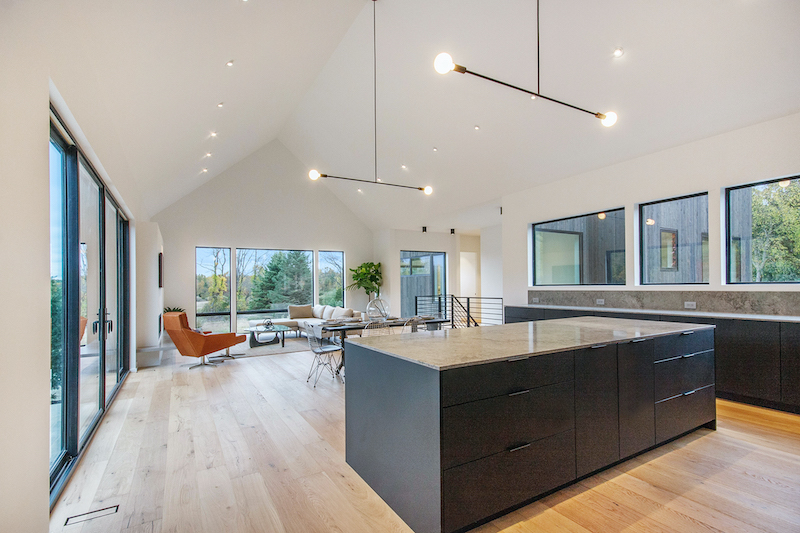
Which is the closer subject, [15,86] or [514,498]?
[15,86]

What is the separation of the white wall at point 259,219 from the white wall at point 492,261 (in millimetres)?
3406

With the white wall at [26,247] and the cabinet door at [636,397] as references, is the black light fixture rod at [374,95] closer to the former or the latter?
the white wall at [26,247]

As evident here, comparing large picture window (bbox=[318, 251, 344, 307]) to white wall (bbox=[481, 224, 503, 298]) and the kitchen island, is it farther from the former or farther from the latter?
the kitchen island

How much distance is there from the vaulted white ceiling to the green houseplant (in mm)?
4032

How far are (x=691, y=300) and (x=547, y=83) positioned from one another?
301 centimetres

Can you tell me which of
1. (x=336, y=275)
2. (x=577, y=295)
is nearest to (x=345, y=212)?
(x=336, y=275)

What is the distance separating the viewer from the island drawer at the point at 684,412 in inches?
106

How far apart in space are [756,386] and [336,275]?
8802mm

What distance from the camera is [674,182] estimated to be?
4625mm

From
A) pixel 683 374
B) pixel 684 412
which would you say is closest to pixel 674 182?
pixel 683 374

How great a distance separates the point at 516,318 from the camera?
6273 mm

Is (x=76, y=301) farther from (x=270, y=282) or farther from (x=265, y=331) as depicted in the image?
(x=270, y=282)

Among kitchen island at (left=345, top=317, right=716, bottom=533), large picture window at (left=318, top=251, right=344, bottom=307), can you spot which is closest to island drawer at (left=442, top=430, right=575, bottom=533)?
kitchen island at (left=345, top=317, right=716, bottom=533)

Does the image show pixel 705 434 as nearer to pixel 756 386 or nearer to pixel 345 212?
pixel 756 386
